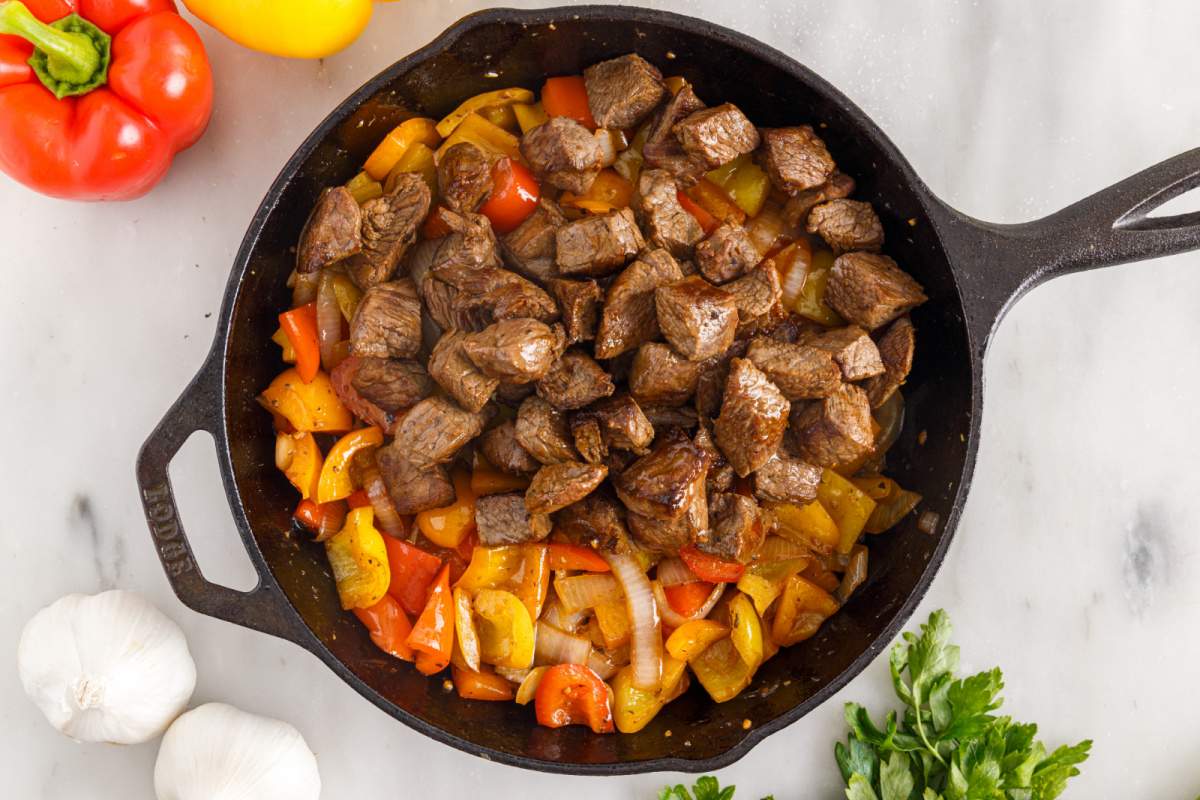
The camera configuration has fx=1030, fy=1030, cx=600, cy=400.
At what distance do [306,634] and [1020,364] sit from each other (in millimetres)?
2462

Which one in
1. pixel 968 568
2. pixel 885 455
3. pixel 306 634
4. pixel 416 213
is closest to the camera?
pixel 306 634

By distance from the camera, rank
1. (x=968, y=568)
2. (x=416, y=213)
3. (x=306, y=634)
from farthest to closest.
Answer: (x=968, y=568)
(x=416, y=213)
(x=306, y=634)

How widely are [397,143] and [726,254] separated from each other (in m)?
1.06

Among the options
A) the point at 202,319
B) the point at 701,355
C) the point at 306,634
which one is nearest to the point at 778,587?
the point at 701,355

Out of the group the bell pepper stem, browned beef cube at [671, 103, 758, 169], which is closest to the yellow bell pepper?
the bell pepper stem

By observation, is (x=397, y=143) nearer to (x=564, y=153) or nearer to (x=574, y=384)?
(x=564, y=153)

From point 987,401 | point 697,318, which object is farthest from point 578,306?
point 987,401

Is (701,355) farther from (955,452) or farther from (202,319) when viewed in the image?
(202,319)

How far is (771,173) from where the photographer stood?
3.11 metres

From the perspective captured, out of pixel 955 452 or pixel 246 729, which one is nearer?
pixel 955 452

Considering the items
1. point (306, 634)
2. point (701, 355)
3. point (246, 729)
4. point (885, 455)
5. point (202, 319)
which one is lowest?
point (246, 729)

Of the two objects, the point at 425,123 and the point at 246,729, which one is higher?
the point at 425,123

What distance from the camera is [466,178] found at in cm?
302

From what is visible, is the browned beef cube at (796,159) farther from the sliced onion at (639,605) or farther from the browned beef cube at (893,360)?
the sliced onion at (639,605)
